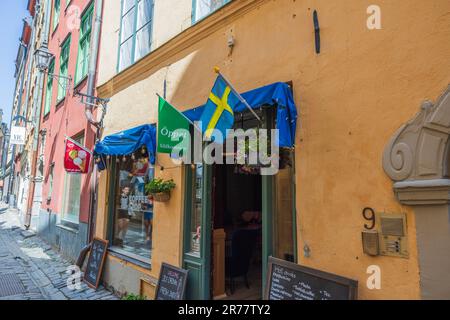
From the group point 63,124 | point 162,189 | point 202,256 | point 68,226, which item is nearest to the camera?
point 202,256

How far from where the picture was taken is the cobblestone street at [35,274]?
236 inches

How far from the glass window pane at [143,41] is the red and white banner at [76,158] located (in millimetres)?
2712

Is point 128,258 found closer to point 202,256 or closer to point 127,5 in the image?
point 202,256

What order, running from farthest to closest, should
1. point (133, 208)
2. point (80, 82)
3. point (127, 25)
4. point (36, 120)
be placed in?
point (36, 120) → point (80, 82) → point (127, 25) → point (133, 208)

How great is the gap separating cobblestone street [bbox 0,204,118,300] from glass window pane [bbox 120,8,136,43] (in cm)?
558

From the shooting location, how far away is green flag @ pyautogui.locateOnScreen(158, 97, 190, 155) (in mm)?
4566

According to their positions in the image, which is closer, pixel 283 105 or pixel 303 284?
pixel 303 284

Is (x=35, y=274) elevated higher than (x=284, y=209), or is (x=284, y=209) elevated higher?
(x=284, y=209)

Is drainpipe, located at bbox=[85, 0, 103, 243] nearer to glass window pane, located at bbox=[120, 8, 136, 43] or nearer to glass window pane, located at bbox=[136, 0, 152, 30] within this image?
glass window pane, located at bbox=[120, 8, 136, 43]

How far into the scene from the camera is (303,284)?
3.15 m

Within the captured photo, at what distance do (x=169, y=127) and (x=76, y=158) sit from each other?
4.14m

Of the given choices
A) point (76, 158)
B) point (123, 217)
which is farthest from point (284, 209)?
point (76, 158)

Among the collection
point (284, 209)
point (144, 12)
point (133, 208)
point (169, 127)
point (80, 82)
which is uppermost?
point (144, 12)
